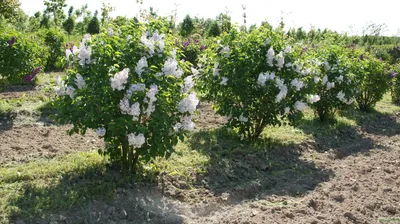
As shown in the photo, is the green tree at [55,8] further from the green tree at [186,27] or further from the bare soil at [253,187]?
the bare soil at [253,187]

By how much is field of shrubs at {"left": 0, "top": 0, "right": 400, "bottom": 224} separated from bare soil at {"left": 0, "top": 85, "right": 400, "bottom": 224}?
16 millimetres

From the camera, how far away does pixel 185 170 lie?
4.51m

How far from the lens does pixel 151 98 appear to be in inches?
138

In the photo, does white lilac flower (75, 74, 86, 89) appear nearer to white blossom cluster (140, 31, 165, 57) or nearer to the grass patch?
white blossom cluster (140, 31, 165, 57)

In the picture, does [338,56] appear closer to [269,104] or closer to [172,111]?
[269,104]

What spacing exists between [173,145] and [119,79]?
82cm

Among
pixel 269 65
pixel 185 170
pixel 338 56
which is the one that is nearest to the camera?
pixel 185 170

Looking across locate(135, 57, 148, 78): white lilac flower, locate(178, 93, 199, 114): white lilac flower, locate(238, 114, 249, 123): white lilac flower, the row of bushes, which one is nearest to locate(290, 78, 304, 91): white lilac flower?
the row of bushes

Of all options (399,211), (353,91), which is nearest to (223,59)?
(399,211)

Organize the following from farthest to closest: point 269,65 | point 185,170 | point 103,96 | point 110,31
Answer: point 269,65, point 185,170, point 110,31, point 103,96

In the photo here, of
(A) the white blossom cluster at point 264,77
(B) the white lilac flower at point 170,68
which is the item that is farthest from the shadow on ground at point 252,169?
(B) the white lilac flower at point 170,68

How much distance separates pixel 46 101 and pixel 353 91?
5382 mm

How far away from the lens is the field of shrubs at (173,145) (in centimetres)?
358

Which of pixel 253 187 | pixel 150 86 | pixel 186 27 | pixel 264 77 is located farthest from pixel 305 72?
pixel 186 27
